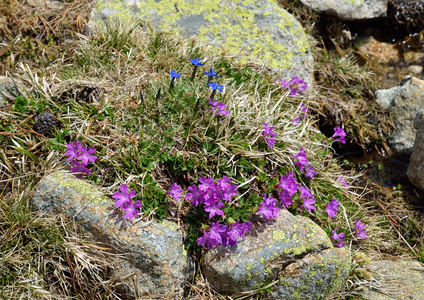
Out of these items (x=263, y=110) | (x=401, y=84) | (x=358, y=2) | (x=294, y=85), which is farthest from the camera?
(x=358, y=2)

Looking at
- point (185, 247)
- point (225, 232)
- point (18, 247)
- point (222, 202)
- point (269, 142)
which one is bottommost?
point (18, 247)

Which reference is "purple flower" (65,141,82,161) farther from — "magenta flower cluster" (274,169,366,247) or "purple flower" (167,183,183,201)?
"magenta flower cluster" (274,169,366,247)

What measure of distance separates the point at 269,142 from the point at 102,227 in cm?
177

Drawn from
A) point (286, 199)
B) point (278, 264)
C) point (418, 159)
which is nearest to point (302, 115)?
point (286, 199)

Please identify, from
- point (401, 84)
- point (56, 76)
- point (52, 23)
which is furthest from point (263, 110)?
point (52, 23)

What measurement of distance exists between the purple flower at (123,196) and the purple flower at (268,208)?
1.17m

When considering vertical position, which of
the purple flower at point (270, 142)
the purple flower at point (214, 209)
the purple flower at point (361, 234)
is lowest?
the purple flower at point (361, 234)

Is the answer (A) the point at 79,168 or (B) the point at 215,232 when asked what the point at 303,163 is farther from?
(A) the point at 79,168

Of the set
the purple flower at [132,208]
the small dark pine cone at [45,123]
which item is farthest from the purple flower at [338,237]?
the small dark pine cone at [45,123]

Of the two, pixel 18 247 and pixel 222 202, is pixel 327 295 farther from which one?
pixel 18 247

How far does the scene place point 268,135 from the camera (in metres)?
3.84

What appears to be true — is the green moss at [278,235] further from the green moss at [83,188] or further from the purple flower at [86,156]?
the purple flower at [86,156]

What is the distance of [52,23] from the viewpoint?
5.05 metres

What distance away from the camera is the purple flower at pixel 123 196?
3.18 metres
